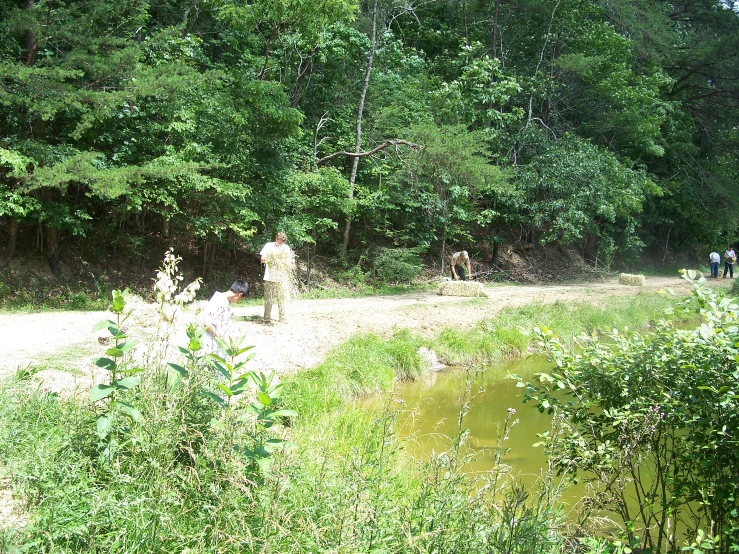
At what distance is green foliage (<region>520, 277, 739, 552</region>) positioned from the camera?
412 centimetres

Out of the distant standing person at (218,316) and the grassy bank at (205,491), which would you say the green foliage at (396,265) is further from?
the grassy bank at (205,491)

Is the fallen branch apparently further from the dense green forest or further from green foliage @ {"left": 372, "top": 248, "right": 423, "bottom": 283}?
green foliage @ {"left": 372, "top": 248, "right": 423, "bottom": 283}

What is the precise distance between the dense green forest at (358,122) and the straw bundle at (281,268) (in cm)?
336

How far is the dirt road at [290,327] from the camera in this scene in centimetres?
740

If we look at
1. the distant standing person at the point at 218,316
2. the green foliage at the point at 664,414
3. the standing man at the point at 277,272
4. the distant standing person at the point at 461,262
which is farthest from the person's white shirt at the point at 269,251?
the distant standing person at the point at 461,262

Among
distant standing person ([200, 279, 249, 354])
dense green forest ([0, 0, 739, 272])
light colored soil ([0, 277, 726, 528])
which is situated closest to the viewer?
distant standing person ([200, 279, 249, 354])

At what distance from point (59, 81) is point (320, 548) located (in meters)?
11.5

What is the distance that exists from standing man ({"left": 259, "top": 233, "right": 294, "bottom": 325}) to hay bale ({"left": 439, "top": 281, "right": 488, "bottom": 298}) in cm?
731

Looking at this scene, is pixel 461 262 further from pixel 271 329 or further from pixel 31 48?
pixel 31 48

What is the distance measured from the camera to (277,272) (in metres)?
10.8

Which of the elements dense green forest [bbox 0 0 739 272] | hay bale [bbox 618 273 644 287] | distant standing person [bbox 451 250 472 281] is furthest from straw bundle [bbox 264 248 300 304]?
hay bale [bbox 618 273 644 287]

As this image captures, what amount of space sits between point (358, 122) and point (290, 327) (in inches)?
407

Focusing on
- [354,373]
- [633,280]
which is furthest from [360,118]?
[633,280]

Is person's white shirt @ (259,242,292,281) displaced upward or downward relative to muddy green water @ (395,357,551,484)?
upward
